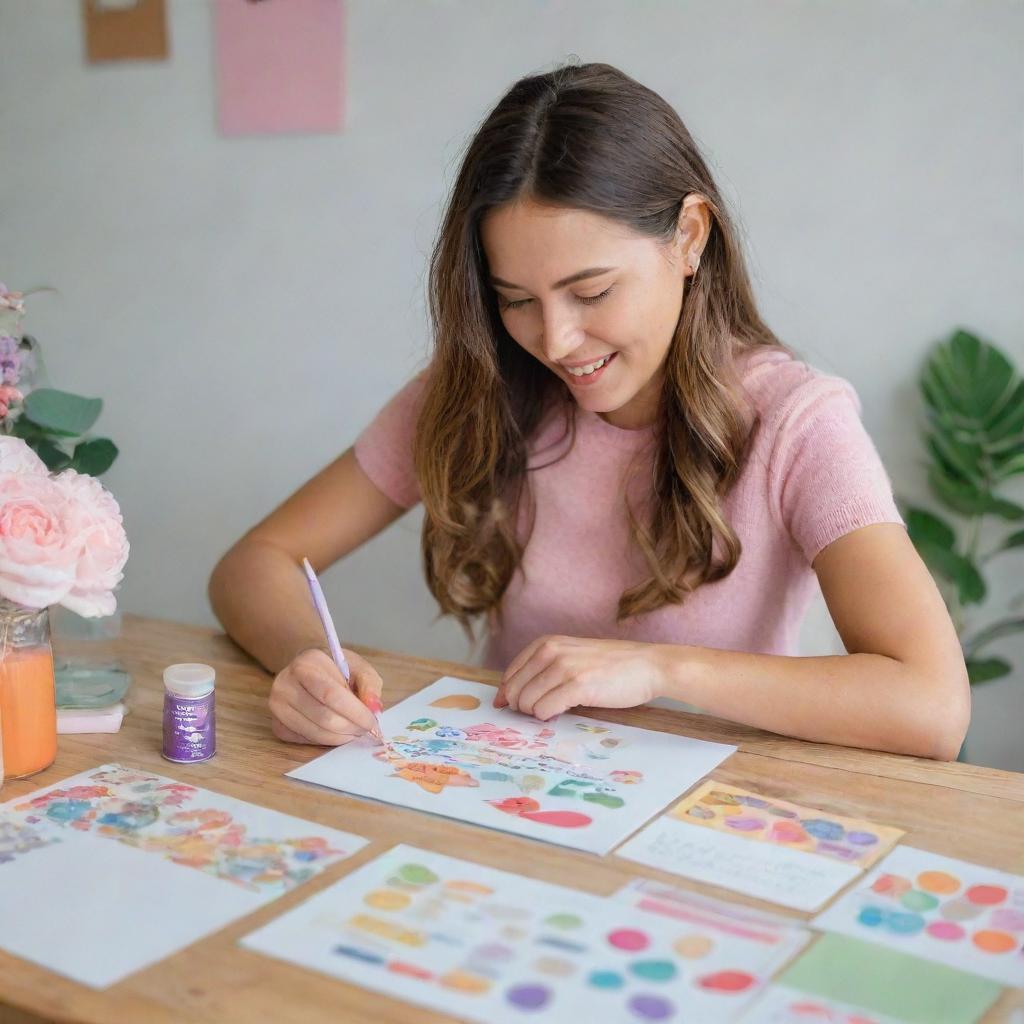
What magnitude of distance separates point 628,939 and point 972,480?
4.80 feet

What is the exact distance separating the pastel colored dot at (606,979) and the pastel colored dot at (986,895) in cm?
29

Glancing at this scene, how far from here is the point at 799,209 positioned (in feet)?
7.00

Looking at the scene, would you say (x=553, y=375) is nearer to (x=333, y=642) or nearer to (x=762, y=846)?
(x=333, y=642)

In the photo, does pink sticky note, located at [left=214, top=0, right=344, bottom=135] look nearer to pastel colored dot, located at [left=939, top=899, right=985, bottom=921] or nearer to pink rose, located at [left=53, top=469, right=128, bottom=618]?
pink rose, located at [left=53, top=469, right=128, bottom=618]

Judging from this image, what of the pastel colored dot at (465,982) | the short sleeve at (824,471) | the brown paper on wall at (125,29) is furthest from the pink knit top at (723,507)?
the brown paper on wall at (125,29)

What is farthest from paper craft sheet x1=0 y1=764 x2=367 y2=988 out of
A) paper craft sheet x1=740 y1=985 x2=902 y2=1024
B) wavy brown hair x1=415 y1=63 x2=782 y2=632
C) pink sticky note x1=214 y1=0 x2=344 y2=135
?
pink sticky note x1=214 y1=0 x2=344 y2=135

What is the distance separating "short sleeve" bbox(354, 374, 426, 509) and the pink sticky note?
1062mm

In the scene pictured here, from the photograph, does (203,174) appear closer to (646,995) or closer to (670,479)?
(670,479)

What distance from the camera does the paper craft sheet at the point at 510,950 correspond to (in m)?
0.75

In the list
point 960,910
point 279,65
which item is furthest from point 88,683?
point 279,65

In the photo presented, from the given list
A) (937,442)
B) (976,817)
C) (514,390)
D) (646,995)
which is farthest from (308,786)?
(937,442)

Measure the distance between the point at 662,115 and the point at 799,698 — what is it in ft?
2.16

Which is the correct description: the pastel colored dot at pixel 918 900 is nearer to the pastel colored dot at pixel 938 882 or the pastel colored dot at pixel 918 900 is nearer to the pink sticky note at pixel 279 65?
the pastel colored dot at pixel 938 882

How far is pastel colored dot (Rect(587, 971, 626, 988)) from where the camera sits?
77 centimetres
